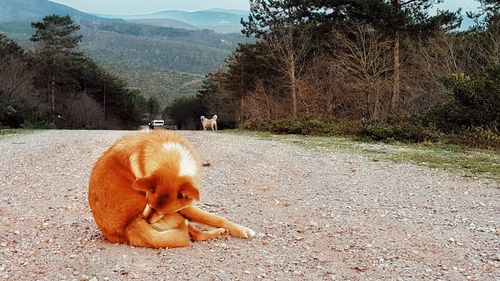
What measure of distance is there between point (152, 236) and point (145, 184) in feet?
3.09

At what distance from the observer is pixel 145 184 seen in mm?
4328

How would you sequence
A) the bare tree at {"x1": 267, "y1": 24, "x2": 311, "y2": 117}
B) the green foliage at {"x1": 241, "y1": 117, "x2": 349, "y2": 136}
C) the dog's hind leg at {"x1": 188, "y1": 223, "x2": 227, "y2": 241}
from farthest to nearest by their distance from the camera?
the bare tree at {"x1": 267, "y1": 24, "x2": 311, "y2": 117}
the green foliage at {"x1": 241, "y1": 117, "x2": 349, "y2": 136}
the dog's hind leg at {"x1": 188, "y1": 223, "x2": 227, "y2": 241}

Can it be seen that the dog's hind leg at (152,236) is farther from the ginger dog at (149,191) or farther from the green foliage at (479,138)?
the green foliage at (479,138)

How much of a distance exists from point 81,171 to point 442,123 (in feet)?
50.7

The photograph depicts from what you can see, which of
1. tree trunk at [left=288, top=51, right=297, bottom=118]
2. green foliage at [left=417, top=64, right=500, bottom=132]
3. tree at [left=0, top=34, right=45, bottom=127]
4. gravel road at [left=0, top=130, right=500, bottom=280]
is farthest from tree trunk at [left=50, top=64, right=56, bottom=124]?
gravel road at [left=0, top=130, right=500, bottom=280]

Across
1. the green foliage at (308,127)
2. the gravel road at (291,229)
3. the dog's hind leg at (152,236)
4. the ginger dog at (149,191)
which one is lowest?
the green foliage at (308,127)

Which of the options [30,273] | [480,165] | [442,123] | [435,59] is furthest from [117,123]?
[30,273]

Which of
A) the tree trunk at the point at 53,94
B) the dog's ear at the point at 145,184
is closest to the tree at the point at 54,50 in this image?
the tree trunk at the point at 53,94

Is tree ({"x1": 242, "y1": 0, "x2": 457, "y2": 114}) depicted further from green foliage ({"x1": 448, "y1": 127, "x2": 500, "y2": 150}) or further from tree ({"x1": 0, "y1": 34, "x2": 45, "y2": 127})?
tree ({"x1": 0, "y1": 34, "x2": 45, "y2": 127})

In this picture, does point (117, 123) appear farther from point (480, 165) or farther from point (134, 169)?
point (134, 169)

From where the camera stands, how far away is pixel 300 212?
7727mm

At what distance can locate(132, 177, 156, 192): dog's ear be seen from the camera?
4297 mm

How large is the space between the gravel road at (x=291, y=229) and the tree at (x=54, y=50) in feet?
171

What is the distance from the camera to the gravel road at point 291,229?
15.8 ft
